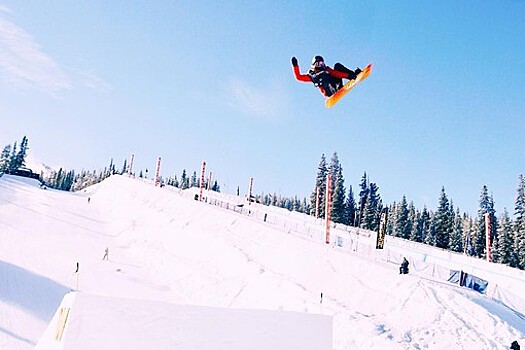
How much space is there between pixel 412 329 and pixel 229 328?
10728 mm

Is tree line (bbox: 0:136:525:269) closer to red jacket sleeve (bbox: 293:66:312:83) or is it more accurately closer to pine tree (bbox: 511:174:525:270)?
pine tree (bbox: 511:174:525:270)

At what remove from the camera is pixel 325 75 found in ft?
45.1

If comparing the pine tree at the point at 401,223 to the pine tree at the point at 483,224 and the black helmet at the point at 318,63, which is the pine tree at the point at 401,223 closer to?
the pine tree at the point at 483,224

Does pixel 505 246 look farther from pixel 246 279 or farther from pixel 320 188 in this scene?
pixel 246 279

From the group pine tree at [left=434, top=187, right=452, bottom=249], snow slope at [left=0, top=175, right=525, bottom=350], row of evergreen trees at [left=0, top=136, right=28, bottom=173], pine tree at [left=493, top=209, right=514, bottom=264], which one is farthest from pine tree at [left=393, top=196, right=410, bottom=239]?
row of evergreen trees at [left=0, top=136, right=28, bottom=173]

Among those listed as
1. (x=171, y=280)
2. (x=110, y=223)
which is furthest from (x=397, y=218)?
(x=171, y=280)

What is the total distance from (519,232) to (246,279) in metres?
46.9

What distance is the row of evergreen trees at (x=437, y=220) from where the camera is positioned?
177 ft

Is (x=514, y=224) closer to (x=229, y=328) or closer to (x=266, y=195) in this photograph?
(x=229, y=328)

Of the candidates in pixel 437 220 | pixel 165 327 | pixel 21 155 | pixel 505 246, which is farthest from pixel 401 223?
pixel 21 155

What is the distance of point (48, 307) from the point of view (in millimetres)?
16734

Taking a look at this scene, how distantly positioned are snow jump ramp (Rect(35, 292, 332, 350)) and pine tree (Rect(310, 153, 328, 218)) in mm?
61354

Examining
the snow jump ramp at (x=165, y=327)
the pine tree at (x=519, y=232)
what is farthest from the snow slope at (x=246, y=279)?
the pine tree at (x=519, y=232)

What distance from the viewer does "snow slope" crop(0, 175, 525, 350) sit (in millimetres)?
14703
